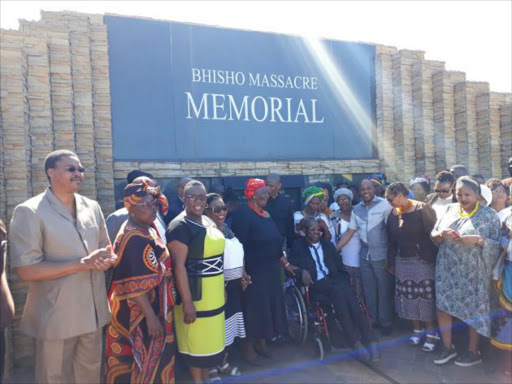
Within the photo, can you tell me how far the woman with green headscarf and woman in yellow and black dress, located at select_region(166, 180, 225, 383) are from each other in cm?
153

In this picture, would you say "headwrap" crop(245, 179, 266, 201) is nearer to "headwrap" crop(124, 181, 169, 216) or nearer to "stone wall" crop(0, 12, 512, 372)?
"headwrap" crop(124, 181, 169, 216)

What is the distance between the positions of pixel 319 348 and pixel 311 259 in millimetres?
830

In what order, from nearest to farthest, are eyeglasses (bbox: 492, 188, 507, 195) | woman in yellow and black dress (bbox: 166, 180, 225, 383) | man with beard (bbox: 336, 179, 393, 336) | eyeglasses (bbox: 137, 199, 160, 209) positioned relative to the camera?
eyeglasses (bbox: 137, 199, 160, 209), woman in yellow and black dress (bbox: 166, 180, 225, 383), eyeglasses (bbox: 492, 188, 507, 195), man with beard (bbox: 336, 179, 393, 336)

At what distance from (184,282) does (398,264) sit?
88.5 inches

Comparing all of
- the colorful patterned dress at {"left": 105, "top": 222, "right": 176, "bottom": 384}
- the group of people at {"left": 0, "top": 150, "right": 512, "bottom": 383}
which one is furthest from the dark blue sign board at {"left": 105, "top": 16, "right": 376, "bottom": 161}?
the colorful patterned dress at {"left": 105, "top": 222, "right": 176, "bottom": 384}

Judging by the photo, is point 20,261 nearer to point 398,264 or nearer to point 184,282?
point 184,282

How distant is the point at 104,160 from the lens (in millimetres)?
5242

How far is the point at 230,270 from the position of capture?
341cm

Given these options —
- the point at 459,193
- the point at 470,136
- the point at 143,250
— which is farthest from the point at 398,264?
the point at 470,136

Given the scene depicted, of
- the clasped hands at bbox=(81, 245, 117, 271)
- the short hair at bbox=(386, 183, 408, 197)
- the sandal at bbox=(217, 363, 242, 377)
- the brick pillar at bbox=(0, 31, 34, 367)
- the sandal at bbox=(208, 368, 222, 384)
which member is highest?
the brick pillar at bbox=(0, 31, 34, 367)

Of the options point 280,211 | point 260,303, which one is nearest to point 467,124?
point 280,211

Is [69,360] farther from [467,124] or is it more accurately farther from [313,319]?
[467,124]

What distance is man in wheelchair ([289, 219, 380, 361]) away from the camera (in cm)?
370

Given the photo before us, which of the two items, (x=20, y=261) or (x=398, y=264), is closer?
(x=20, y=261)
